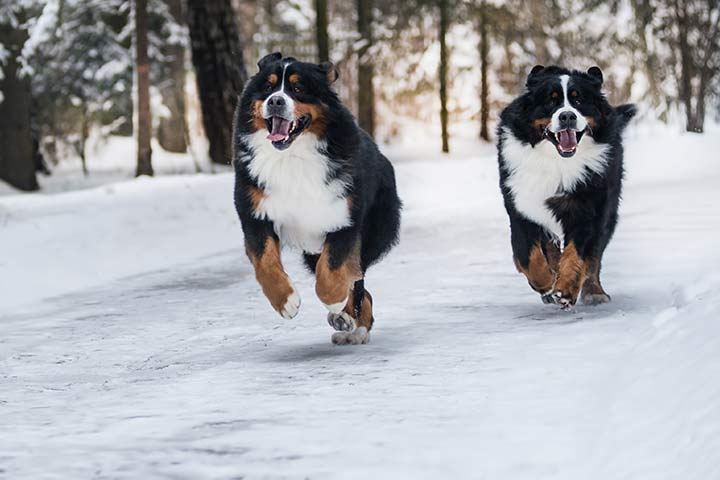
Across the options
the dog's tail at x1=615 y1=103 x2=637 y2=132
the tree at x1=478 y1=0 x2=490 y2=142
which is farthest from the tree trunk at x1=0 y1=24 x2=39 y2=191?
the tree at x1=478 y1=0 x2=490 y2=142

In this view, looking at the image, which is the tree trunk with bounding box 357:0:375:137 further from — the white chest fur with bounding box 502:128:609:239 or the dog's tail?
the white chest fur with bounding box 502:128:609:239

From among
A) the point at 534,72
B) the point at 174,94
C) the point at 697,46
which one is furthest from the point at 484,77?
the point at 534,72

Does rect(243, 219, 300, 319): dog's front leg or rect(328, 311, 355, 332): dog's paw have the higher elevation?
rect(243, 219, 300, 319): dog's front leg

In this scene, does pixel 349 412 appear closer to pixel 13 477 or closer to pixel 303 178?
pixel 13 477

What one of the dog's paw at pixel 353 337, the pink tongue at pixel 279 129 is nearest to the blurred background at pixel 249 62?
the dog's paw at pixel 353 337

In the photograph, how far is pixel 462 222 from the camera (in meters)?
14.6

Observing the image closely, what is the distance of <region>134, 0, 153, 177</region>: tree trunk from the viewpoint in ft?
69.2

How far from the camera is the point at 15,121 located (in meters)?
23.6

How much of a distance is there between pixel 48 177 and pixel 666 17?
21.5 m

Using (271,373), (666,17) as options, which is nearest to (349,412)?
(271,373)

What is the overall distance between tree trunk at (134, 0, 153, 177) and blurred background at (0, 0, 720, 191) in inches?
1.2

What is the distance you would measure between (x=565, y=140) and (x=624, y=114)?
0.90 meters

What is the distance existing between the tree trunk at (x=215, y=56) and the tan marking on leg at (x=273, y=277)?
13.8 m

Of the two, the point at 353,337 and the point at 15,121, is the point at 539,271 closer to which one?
the point at 353,337
